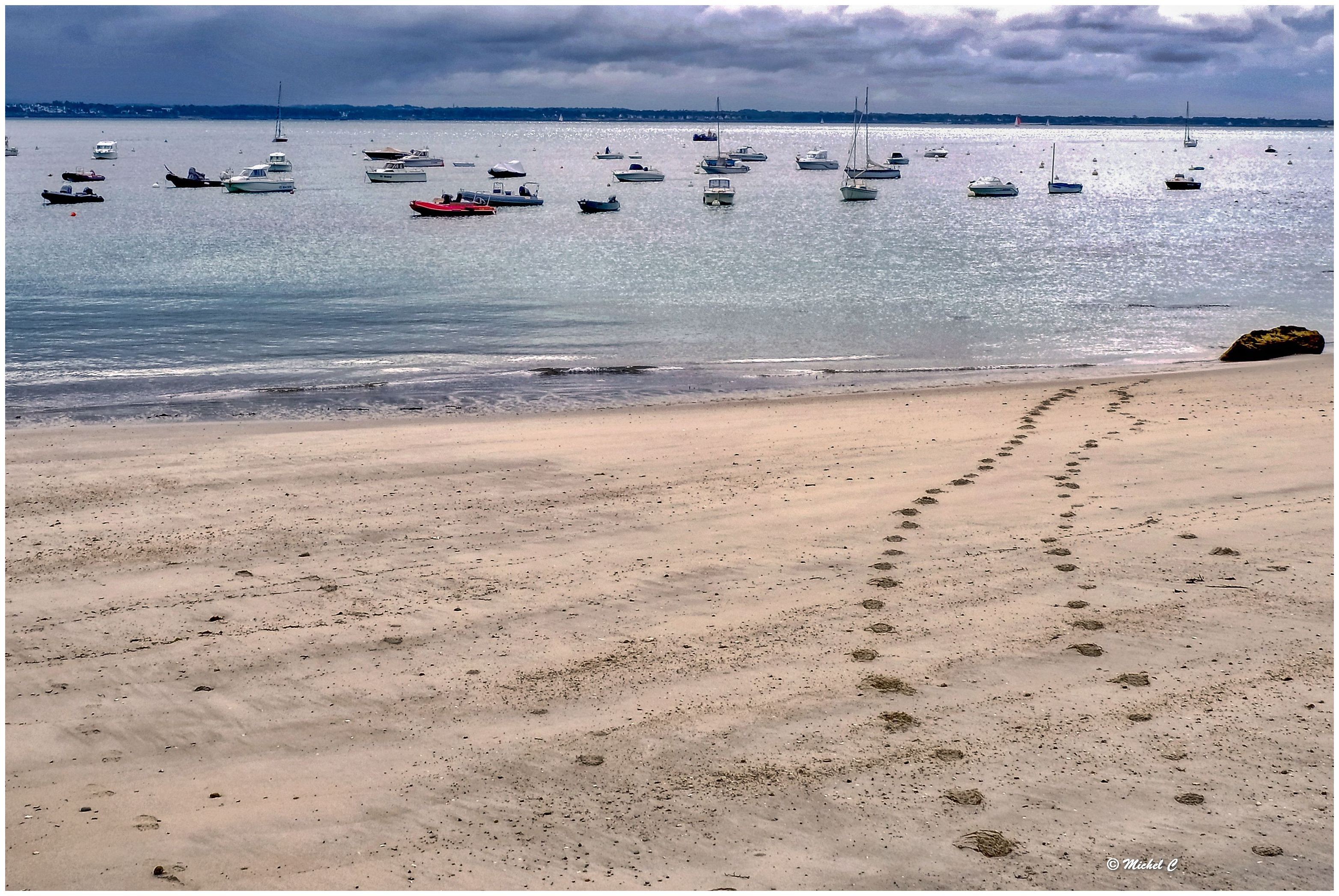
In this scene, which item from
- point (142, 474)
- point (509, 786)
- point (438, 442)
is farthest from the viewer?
point (438, 442)

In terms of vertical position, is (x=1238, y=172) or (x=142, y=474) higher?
(x=1238, y=172)

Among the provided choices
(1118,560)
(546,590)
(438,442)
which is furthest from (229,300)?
(1118,560)

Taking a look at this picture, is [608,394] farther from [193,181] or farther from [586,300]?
[193,181]

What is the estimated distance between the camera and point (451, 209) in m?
64.9

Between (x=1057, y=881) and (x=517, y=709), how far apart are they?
3.31 metres

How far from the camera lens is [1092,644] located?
7.96 m

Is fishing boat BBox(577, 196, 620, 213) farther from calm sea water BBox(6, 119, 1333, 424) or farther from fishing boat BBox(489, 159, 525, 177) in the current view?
fishing boat BBox(489, 159, 525, 177)

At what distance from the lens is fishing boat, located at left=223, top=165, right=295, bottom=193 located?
279 feet

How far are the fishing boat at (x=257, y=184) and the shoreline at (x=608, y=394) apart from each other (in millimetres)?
70757

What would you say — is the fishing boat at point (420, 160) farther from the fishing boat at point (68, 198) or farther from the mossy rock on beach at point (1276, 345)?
the mossy rock on beach at point (1276, 345)

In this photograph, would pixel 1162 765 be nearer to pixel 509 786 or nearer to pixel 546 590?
pixel 509 786

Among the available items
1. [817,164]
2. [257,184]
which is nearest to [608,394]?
[257,184]

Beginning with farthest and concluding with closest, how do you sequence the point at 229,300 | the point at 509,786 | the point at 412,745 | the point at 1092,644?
the point at 229,300
the point at 1092,644
the point at 412,745
the point at 509,786

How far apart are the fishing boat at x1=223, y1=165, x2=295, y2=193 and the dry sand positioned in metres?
77.9
